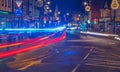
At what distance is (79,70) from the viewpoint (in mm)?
Answer: 15016

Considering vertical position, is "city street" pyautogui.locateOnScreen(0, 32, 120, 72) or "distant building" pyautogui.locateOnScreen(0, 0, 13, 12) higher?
"distant building" pyautogui.locateOnScreen(0, 0, 13, 12)

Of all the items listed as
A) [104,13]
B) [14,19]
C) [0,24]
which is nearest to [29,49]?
[0,24]

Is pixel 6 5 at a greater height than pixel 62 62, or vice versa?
pixel 6 5

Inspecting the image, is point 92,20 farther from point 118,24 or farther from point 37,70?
point 37,70

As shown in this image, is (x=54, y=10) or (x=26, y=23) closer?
(x=26, y=23)

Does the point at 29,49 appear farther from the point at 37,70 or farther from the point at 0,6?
the point at 0,6

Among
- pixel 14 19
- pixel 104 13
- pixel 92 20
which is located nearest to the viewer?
pixel 14 19

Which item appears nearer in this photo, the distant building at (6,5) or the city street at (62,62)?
the city street at (62,62)

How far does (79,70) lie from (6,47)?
10334 millimetres

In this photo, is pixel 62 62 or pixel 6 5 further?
pixel 6 5

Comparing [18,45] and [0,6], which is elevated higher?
[0,6]

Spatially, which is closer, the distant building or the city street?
the city street

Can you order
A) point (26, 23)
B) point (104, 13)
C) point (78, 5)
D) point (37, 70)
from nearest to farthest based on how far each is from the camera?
point (37, 70) → point (26, 23) → point (104, 13) → point (78, 5)

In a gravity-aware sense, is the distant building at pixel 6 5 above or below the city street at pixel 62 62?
above
